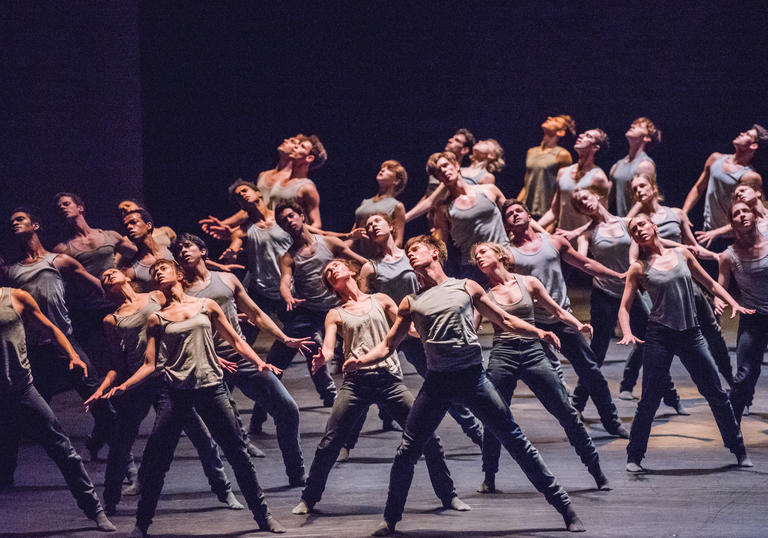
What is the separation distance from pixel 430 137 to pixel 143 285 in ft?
19.5

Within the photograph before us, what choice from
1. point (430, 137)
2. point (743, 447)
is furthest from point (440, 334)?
point (430, 137)

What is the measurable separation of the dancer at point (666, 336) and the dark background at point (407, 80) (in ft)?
20.5

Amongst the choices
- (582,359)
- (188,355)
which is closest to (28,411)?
(188,355)

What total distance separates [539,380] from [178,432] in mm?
2175

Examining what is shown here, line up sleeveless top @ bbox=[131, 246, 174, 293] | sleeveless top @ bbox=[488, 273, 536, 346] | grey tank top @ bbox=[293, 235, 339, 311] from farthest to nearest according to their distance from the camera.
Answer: grey tank top @ bbox=[293, 235, 339, 311] < sleeveless top @ bbox=[131, 246, 174, 293] < sleeveless top @ bbox=[488, 273, 536, 346]

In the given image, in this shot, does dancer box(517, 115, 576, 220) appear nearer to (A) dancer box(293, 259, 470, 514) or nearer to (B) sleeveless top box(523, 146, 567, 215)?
(B) sleeveless top box(523, 146, 567, 215)

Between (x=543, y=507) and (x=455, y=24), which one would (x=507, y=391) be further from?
(x=455, y=24)

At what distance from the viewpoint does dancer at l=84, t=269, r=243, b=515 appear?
23.0ft

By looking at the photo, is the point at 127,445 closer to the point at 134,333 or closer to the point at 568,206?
the point at 134,333

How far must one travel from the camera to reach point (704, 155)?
535 inches

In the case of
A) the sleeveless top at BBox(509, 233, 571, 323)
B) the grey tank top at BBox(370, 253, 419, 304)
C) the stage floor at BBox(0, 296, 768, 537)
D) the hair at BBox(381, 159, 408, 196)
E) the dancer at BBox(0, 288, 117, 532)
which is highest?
the hair at BBox(381, 159, 408, 196)

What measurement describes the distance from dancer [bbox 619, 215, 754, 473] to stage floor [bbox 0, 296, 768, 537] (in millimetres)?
249

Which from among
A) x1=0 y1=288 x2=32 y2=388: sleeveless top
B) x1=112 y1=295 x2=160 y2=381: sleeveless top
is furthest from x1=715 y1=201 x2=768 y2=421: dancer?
x1=0 y1=288 x2=32 y2=388: sleeveless top

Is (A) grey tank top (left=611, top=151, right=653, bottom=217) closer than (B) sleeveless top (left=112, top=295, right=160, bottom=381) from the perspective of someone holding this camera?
No
